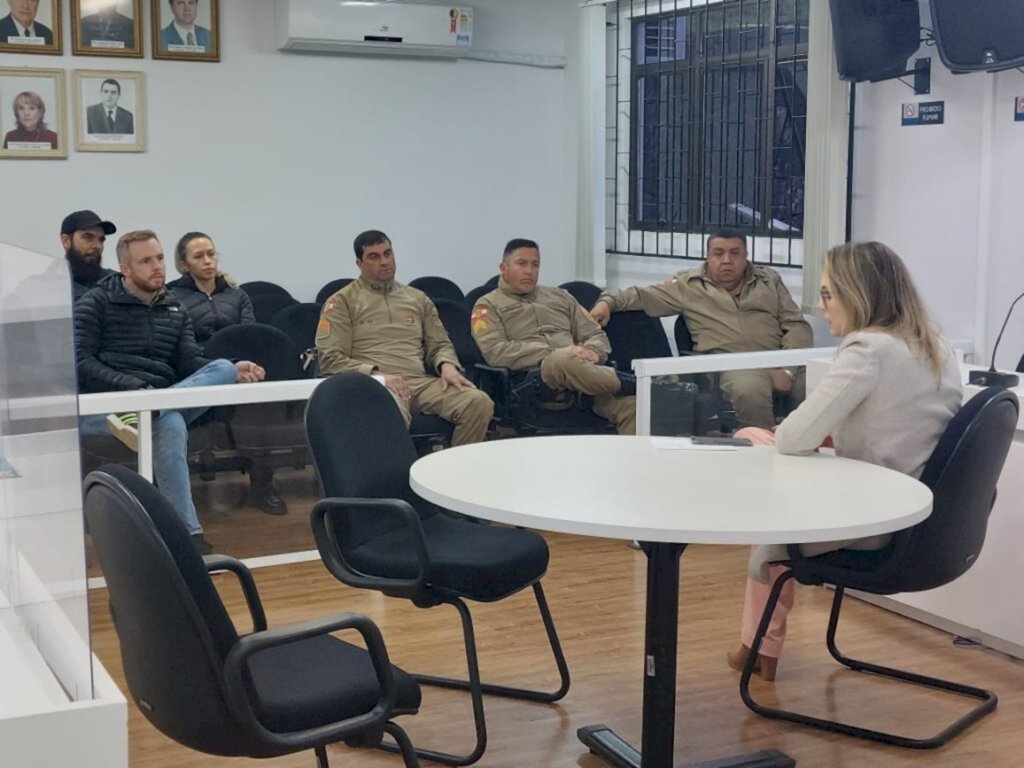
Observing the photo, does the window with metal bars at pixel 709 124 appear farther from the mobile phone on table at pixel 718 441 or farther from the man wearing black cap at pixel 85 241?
the mobile phone on table at pixel 718 441

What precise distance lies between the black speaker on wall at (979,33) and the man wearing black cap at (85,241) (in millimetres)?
3836

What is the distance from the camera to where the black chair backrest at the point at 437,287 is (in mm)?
7715

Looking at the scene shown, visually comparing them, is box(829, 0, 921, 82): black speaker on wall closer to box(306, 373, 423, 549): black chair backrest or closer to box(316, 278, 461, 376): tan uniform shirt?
box(316, 278, 461, 376): tan uniform shirt

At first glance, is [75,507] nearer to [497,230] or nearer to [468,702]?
[468,702]

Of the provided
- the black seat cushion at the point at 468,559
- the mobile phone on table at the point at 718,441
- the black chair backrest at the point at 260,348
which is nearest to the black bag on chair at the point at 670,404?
the mobile phone on table at the point at 718,441

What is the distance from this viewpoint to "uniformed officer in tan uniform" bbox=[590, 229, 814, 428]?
614 cm

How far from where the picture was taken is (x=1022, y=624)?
12.7 ft

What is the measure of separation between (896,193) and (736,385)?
5.85 ft

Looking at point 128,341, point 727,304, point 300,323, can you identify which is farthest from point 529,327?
point 128,341

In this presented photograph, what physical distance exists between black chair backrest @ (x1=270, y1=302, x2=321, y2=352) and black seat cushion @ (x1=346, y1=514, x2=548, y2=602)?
2.97 meters

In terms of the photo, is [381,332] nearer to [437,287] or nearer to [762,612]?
[437,287]

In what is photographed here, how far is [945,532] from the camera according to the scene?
3.24m

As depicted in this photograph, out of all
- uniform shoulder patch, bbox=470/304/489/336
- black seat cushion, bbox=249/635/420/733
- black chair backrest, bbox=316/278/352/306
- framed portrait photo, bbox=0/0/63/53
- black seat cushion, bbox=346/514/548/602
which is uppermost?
framed portrait photo, bbox=0/0/63/53

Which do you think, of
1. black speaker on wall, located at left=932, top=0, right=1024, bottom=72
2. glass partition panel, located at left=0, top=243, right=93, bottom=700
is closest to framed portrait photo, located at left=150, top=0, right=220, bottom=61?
black speaker on wall, located at left=932, top=0, right=1024, bottom=72
